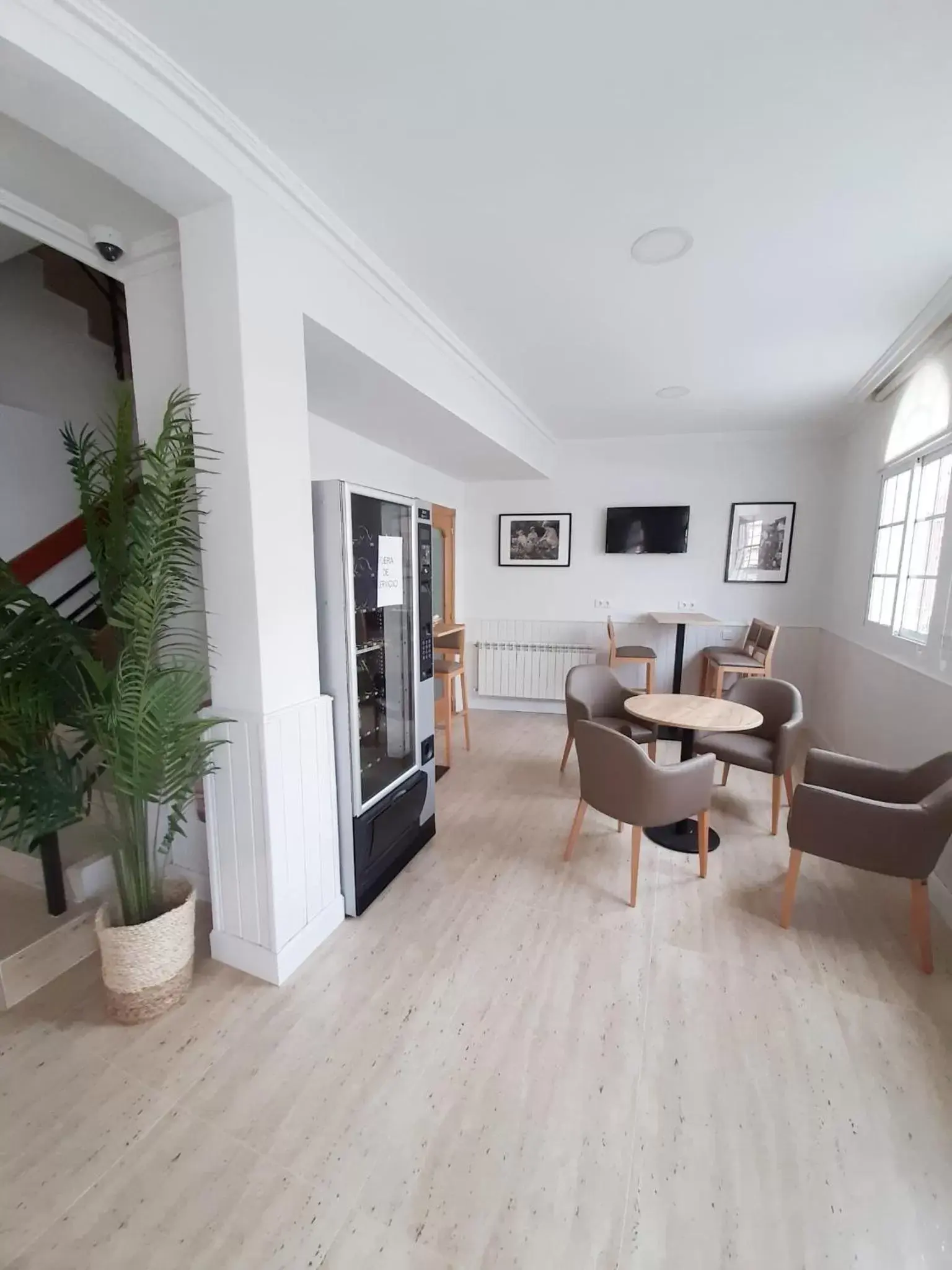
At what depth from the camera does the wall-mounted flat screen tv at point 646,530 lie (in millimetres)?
4895

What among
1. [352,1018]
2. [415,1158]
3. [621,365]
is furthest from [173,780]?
[621,365]

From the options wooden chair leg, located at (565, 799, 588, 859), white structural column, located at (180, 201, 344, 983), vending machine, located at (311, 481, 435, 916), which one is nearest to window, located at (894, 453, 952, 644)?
wooden chair leg, located at (565, 799, 588, 859)

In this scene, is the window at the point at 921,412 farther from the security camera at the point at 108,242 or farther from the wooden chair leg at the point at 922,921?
the security camera at the point at 108,242

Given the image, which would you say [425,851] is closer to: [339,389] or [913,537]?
[339,389]

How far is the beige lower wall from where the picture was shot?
97.0 inches

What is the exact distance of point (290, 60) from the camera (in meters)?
1.24

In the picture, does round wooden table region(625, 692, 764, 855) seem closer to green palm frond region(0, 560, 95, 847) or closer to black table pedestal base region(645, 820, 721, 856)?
black table pedestal base region(645, 820, 721, 856)

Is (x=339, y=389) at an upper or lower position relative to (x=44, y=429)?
upper

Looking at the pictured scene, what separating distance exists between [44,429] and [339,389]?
1.48m

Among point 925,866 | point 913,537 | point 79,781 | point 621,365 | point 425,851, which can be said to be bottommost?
point 425,851

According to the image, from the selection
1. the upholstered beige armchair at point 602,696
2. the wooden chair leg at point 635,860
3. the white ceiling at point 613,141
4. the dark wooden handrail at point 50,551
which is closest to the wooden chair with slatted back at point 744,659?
the upholstered beige armchair at point 602,696

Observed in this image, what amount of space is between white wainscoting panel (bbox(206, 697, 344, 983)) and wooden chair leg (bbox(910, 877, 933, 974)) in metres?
2.28

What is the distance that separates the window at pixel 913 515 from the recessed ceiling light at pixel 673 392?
1.29 m

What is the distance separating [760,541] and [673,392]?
1.92 m
